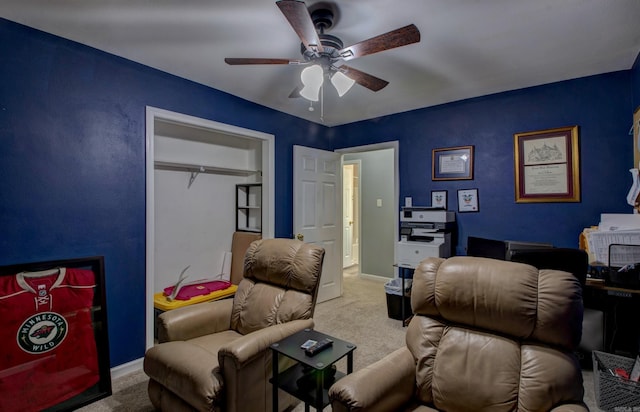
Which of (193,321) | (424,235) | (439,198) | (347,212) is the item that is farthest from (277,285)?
(347,212)

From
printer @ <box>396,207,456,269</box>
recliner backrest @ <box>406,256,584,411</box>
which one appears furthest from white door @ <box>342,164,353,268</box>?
recliner backrest @ <box>406,256,584,411</box>

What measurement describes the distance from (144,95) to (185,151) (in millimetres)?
943

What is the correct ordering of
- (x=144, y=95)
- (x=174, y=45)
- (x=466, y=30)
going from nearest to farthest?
(x=466, y=30), (x=174, y=45), (x=144, y=95)

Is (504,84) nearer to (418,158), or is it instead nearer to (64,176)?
(418,158)

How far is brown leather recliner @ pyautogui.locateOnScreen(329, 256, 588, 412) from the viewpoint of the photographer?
123cm

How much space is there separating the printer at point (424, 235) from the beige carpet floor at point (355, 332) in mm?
743

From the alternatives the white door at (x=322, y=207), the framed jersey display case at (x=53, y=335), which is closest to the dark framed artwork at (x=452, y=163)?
the white door at (x=322, y=207)

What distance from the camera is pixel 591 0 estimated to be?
5.89ft

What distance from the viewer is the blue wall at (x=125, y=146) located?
2051 mm

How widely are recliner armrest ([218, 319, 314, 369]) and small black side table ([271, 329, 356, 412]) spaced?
0.24 feet

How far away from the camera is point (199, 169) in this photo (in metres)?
3.51

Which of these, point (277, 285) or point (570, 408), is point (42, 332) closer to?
point (277, 285)

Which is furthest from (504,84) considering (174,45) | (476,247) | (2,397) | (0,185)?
(2,397)

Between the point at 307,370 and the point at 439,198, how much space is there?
270cm
